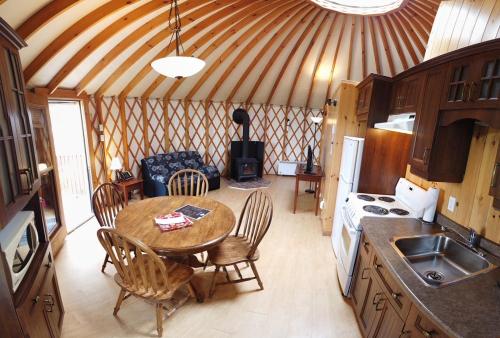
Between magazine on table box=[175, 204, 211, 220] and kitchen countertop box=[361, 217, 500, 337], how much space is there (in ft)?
5.01

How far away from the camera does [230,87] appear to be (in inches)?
237

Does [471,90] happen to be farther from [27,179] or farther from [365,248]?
[27,179]

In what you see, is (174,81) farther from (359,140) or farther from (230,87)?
(359,140)

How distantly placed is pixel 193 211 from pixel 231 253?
0.56 m

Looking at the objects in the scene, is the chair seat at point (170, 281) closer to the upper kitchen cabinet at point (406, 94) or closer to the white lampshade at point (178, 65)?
the white lampshade at point (178, 65)

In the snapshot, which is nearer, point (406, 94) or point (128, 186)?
point (406, 94)

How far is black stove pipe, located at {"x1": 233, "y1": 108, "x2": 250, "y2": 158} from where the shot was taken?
6.50m

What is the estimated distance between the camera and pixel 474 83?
1.40 metres

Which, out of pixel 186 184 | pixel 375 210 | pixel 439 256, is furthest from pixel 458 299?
pixel 186 184

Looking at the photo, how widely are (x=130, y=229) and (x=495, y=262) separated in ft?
8.44

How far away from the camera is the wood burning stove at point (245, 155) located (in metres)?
6.50

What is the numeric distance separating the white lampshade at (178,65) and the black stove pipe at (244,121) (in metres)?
4.38

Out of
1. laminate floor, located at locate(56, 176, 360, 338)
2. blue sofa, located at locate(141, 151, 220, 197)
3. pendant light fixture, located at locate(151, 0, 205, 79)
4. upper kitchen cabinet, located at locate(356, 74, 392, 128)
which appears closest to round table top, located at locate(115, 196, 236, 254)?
laminate floor, located at locate(56, 176, 360, 338)

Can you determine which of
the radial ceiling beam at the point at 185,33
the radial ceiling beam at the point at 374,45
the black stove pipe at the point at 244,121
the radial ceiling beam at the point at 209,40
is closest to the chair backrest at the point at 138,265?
the radial ceiling beam at the point at 185,33
